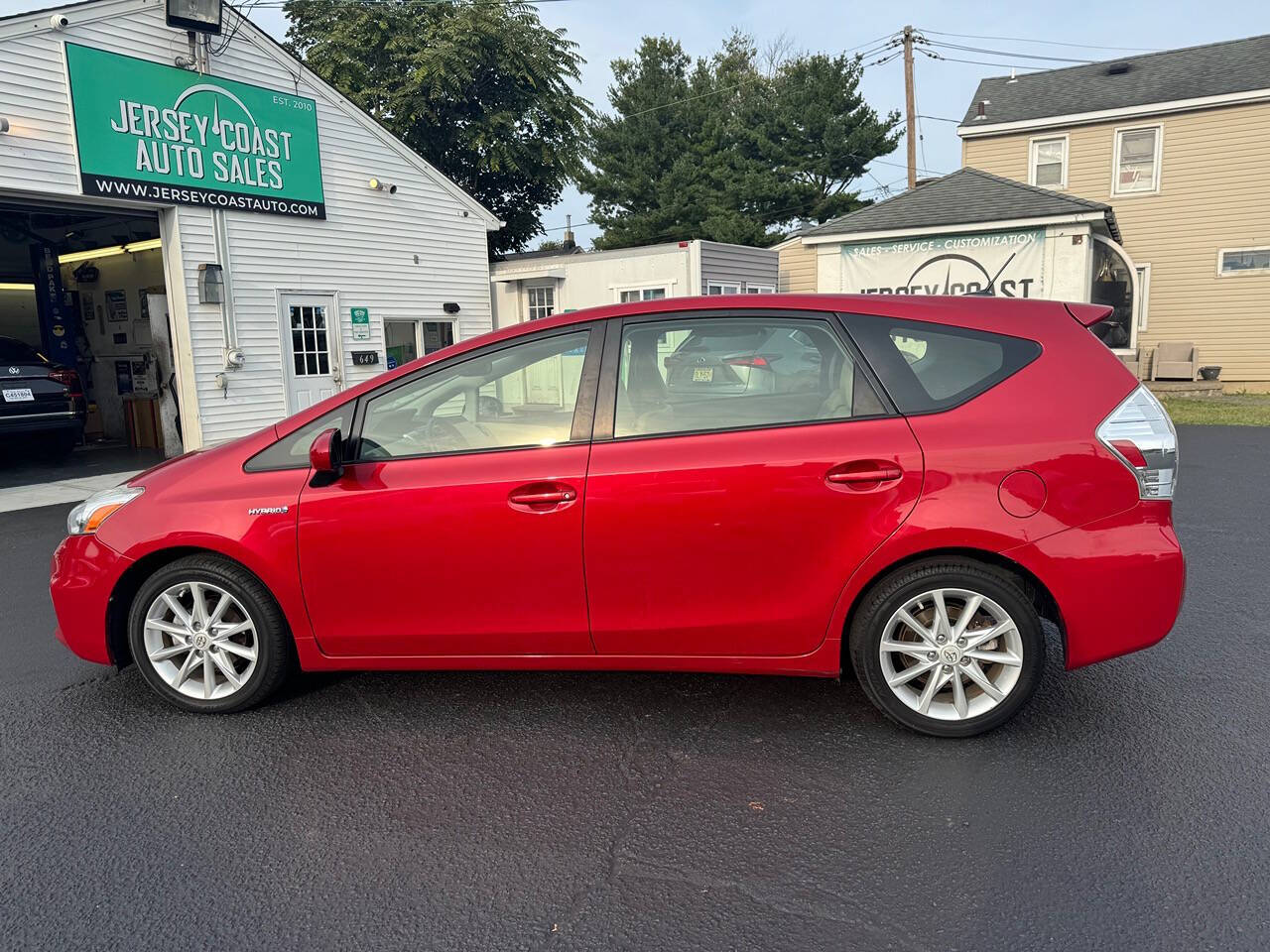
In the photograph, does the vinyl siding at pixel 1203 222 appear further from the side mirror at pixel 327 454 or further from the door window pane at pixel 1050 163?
the side mirror at pixel 327 454

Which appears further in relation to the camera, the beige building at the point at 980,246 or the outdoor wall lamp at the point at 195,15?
the beige building at the point at 980,246

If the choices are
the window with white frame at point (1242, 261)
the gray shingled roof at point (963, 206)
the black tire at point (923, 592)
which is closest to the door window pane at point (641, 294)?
the gray shingled roof at point (963, 206)

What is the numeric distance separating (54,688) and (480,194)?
79.7 ft

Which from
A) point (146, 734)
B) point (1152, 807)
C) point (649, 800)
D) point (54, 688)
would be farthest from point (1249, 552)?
point (54, 688)

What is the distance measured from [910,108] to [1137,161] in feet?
20.2

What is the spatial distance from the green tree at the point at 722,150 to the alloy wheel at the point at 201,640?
116ft

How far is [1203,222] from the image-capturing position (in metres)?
19.4

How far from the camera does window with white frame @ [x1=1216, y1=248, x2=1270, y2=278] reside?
1900 cm

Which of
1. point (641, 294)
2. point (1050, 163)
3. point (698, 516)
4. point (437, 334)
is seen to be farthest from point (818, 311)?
point (1050, 163)

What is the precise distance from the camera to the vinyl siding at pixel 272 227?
31.3 feet

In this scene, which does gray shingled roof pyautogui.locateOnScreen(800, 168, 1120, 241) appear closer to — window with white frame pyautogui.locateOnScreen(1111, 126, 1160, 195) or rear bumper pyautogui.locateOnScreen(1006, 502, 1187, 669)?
window with white frame pyautogui.locateOnScreen(1111, 126, 1160, 195)

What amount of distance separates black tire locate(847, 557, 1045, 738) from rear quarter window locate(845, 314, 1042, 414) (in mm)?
580

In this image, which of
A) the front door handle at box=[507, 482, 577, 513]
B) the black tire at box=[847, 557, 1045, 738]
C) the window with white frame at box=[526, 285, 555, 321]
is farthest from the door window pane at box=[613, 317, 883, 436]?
the window with white frame at box=[526, 285, 555, 321]

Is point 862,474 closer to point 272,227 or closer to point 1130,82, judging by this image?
point 272,227
